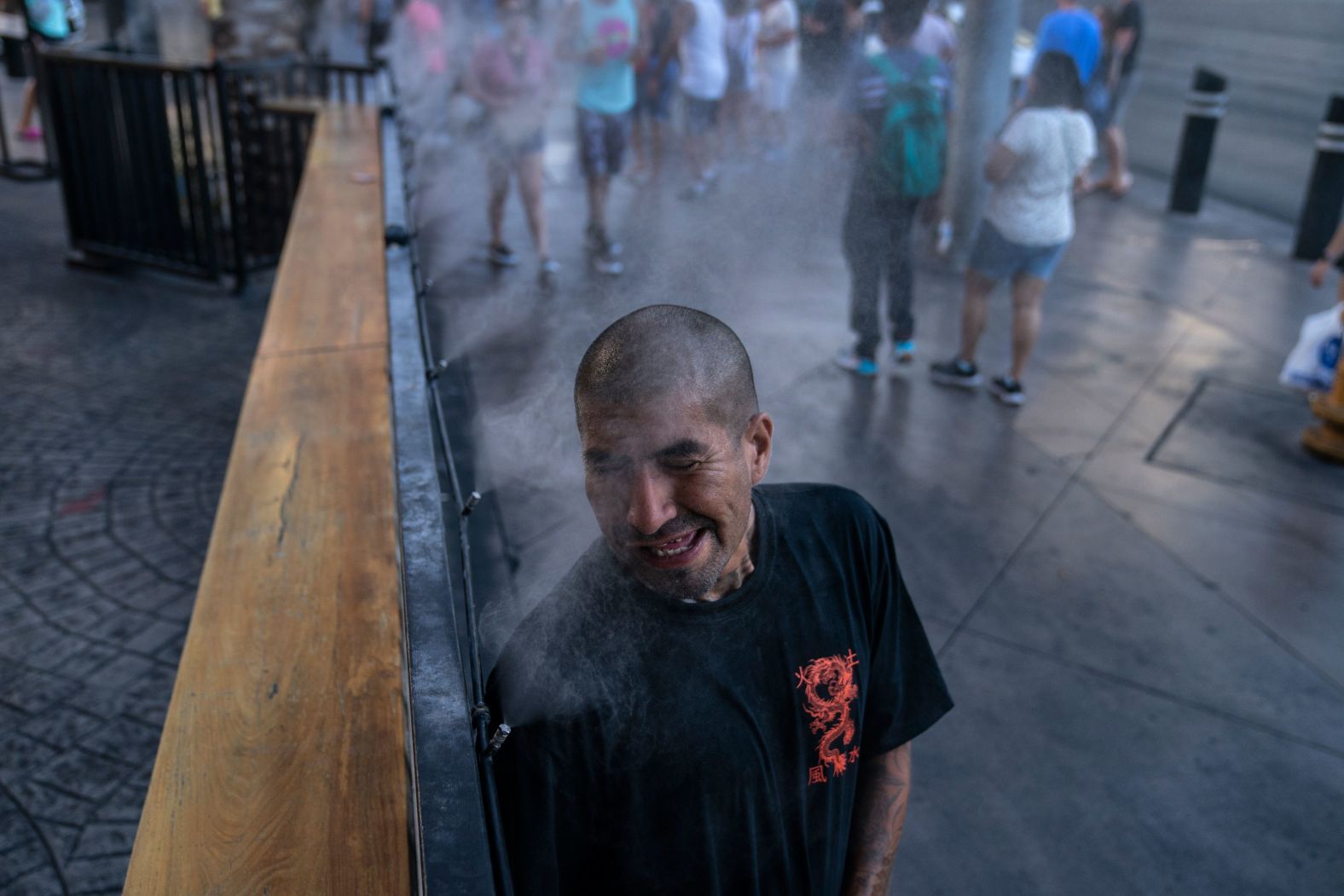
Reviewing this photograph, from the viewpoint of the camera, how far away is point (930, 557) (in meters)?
4.07

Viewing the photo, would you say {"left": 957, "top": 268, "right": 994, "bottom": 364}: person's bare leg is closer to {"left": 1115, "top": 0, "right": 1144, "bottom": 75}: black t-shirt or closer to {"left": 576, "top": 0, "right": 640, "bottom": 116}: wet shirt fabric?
{"left": 576, "top": 0, "right": 640, "bottom": 116}: wet shirt fabric

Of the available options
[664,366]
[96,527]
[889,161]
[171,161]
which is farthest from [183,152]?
[664,366]

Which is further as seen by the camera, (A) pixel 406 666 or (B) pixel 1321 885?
(B) pixel 1321 885

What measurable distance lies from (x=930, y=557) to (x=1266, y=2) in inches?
445

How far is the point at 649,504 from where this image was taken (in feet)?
4.80

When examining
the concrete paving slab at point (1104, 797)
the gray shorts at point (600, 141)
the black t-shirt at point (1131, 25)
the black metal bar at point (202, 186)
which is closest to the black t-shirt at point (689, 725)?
the concrete paving slab at point (1104, 797)

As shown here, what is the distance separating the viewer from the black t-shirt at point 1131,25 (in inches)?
413

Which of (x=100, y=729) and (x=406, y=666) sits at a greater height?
(x=406, y=666)

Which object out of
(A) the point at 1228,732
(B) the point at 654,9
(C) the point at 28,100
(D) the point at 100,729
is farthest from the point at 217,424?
(C) the point at 28,100

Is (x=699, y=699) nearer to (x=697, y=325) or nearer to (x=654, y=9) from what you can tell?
(x=697, y=325)

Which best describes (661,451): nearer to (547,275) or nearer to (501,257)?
(547,275)

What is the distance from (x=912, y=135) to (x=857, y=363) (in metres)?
1.23

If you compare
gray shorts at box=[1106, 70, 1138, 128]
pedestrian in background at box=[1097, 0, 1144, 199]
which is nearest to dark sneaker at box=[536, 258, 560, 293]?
pedestrian in background at box=[1097, 0, 1144, 199]

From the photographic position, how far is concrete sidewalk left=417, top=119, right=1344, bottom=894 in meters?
2.80
